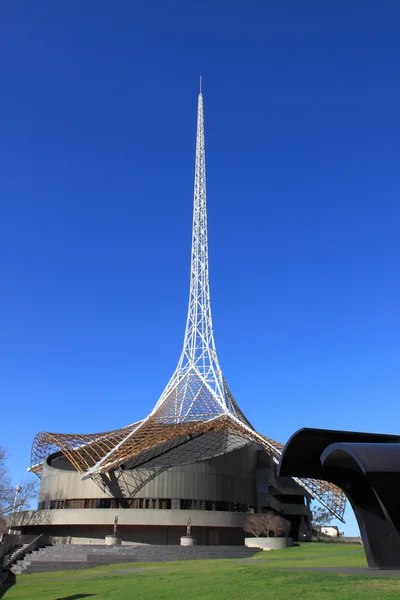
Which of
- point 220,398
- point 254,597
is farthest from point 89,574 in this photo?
point 220,398

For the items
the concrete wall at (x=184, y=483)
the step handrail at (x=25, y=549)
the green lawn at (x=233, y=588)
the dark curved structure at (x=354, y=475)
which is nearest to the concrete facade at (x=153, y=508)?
the concrete wall at (x=184, y=483)

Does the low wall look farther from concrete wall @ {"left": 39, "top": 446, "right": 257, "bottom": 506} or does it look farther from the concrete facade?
concrete wall @ {"left": 39, "top": 446, "right": 257, "bottom": 506}

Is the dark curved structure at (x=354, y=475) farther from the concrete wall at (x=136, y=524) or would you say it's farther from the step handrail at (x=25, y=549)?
the concrete wall at (x=136, y=524)

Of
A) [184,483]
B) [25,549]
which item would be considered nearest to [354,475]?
[25,549]

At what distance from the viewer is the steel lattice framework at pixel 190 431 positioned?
158 ft

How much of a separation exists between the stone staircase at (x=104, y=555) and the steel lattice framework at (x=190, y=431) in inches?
333

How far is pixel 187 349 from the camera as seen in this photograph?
5975cm

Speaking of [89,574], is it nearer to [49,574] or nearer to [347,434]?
[49,574]

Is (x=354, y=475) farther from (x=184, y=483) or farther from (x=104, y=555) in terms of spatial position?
(x=184, y=483)

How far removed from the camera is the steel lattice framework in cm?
4825

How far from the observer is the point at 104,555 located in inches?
1307

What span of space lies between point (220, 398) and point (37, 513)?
2156 centimetres

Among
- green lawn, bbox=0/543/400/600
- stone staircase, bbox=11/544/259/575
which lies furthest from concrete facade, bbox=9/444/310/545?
green lawn, bbox=0/543/400/600

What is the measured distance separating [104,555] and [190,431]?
18.8m
